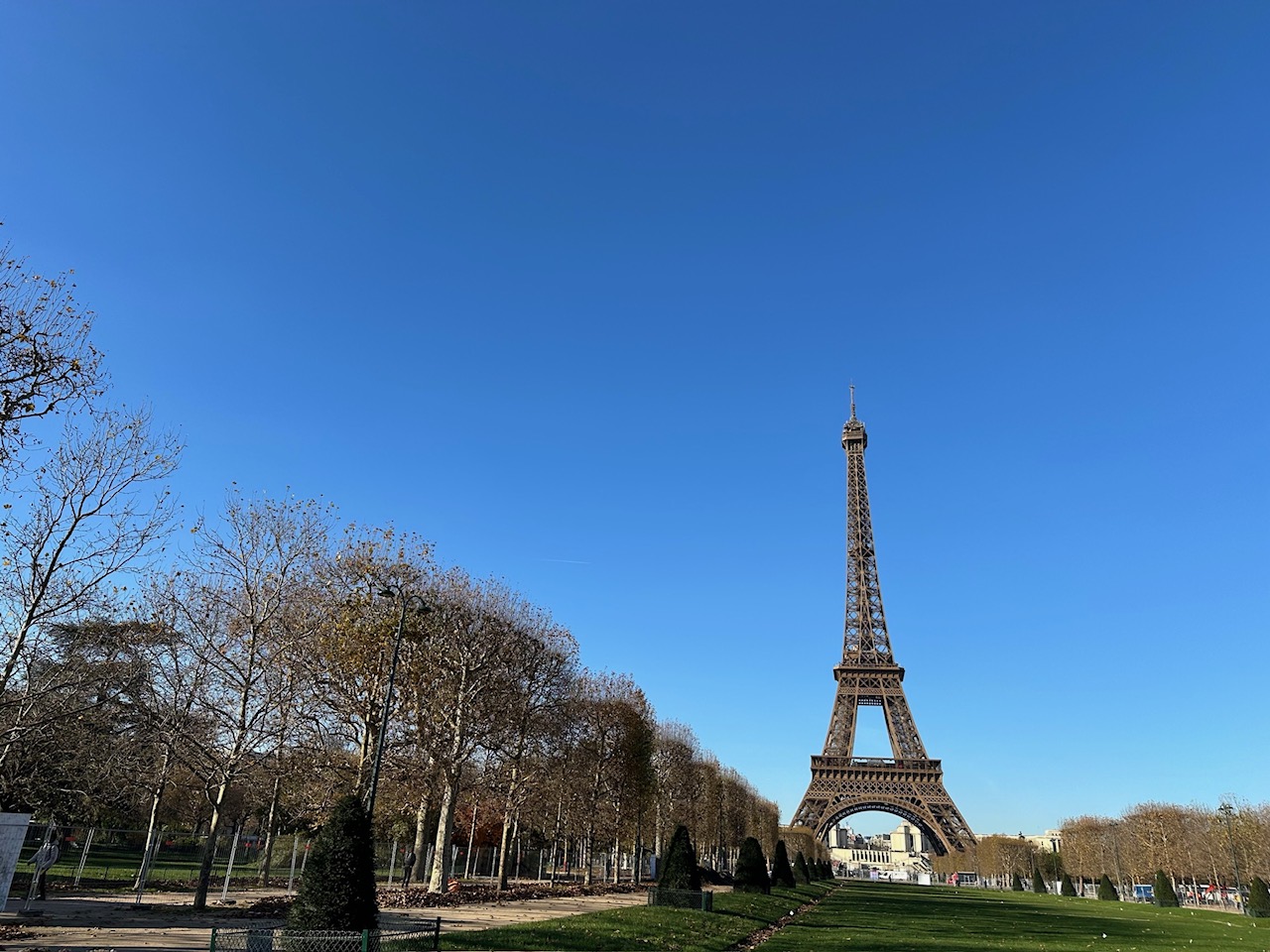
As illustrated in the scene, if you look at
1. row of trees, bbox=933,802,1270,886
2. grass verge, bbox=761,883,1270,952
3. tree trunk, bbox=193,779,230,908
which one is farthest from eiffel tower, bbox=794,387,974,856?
tree trunk, bbox=193,779,230,908

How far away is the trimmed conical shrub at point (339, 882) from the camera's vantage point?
14312 millimetres

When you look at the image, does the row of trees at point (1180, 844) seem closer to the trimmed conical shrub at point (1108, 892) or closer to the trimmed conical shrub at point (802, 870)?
the trimmed conical shrub at point (1108, 892)

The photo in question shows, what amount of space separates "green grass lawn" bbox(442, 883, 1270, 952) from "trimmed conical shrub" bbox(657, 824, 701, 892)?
1.58m

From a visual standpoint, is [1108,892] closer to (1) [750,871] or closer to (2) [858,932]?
(1) [750,871]

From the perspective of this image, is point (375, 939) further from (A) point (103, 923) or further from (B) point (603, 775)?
(B) point (603, 775)

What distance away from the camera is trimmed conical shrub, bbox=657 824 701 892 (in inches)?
1261

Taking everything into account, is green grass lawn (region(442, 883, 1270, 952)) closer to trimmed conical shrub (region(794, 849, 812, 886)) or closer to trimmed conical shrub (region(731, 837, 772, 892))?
trimmed conical shrub (region(731, 837, 772, 892))

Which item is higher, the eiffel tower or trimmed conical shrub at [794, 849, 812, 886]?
the eiffel tower

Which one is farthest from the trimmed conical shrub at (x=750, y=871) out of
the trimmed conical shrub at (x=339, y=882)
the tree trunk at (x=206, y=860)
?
the trimmed conical shrub at (x=339, y=882)

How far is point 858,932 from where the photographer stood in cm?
2786

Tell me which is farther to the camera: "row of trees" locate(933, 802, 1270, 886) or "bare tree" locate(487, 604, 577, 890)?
"row of trees" locate(933, 802, 1270, 886)

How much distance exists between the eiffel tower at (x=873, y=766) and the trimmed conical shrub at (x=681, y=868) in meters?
66.2

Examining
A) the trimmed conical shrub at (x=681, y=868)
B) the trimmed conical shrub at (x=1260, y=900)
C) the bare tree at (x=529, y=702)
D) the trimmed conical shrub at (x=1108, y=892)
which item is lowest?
the trimmed conical shrub at (x=1108, y=892)

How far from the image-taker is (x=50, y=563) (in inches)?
775
